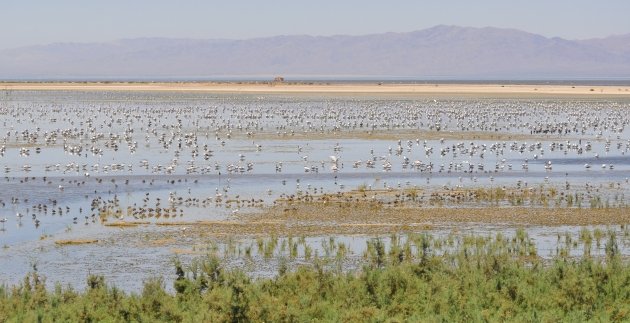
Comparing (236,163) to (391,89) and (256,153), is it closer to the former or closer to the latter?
(256,153)

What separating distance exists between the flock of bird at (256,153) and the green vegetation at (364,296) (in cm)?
901

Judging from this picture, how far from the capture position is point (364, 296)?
16.7 m

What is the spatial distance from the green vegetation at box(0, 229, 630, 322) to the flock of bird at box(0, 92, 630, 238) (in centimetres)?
901

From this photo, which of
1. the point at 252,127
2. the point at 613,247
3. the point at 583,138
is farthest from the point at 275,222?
the point at 252,127

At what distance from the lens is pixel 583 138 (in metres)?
50.9

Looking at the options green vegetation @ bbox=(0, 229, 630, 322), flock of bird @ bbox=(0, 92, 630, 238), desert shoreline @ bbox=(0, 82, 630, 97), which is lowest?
desert shoreline @ bbox=(0, 82, 630, 97)

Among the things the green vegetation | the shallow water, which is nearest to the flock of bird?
the shallow water

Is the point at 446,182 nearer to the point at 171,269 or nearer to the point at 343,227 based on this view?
the point at 343,227

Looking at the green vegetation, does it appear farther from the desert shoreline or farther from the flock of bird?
the desert shoreline

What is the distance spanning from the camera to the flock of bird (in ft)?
98.3

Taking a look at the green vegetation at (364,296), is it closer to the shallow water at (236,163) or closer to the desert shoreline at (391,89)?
the shallow water at (236,163)

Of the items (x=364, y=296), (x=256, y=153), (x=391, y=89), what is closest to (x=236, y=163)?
(x=256, y=153)

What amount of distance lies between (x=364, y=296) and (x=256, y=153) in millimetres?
26891

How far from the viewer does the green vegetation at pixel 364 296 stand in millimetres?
15438
